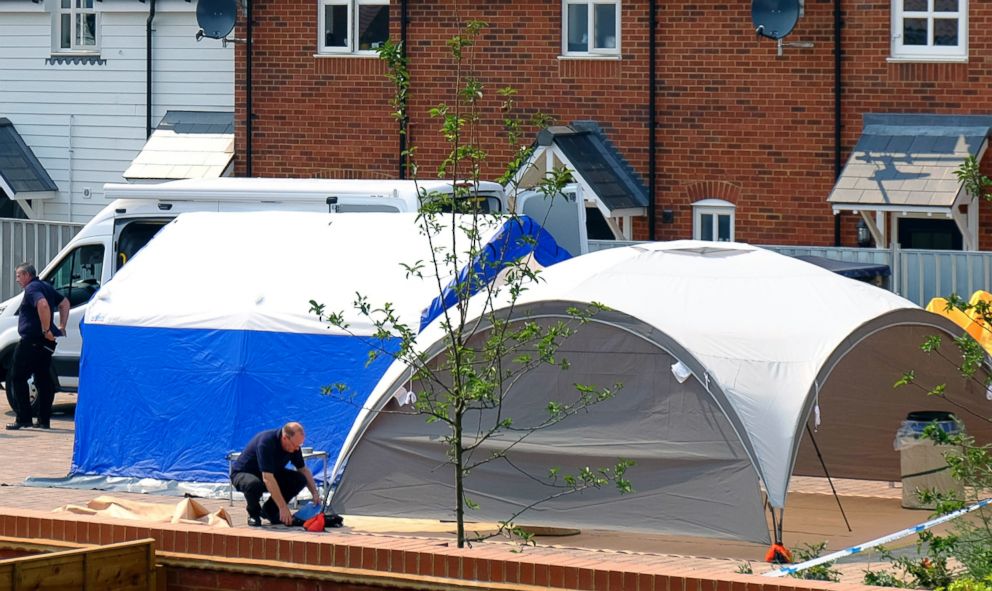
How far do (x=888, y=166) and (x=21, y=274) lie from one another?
1012 centimetres

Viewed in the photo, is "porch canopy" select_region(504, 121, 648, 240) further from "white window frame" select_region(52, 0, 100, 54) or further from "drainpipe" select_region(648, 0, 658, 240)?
"white window frame" select_region(52, 0, 100, 54)

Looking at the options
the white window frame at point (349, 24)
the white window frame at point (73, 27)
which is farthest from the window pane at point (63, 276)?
the white window frame at point (73, 27)

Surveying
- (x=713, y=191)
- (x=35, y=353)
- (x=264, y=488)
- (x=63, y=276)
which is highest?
(x=713, y=191)

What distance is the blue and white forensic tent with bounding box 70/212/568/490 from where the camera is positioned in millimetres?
14945

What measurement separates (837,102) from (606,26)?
3.40m

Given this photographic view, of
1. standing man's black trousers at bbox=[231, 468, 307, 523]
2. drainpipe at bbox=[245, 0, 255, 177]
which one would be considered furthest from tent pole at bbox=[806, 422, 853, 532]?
drainpipe at bbox=[245, 0, 255, 177]

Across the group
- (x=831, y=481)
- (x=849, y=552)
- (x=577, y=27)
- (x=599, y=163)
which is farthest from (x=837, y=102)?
(x=849, y=552)

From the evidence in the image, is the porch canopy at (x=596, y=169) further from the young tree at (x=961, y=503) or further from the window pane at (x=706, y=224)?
the young tree at (x=961, y=503)

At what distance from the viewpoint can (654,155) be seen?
23.5 m

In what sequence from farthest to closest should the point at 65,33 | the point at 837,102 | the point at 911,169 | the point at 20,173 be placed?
the point at 65,33, the point at 20,173, the point at 837,102, the point at 911,169

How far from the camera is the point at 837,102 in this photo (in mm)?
22359

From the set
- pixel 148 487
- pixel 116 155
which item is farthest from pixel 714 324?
pixel 116 155

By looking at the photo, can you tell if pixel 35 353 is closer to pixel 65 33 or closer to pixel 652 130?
pixel 652 130

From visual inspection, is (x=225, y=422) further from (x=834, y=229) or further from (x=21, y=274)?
(x=834, y=229)
